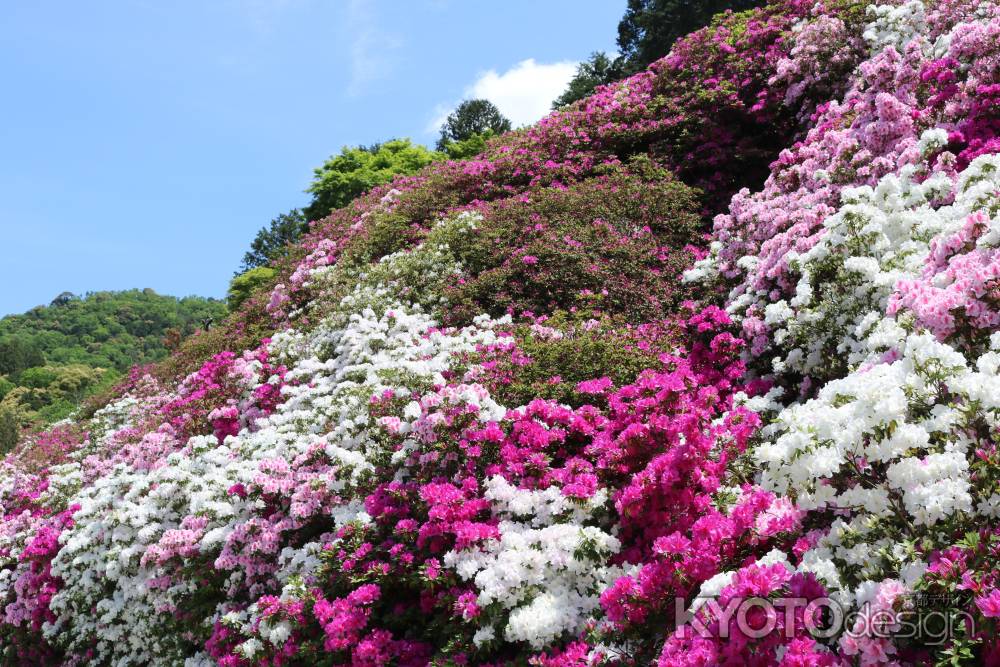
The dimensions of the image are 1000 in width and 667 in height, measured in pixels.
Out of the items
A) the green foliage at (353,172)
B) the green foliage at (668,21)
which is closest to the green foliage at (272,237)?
the green foliage at (353,172)

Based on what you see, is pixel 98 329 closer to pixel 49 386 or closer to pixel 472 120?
pixel 49 386

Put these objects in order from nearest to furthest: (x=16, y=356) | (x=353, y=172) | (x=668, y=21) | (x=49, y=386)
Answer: (x=353, y=172), (x=668, y=21), (x=49, y=386), (x=16, y=356)

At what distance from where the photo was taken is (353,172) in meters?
29.2

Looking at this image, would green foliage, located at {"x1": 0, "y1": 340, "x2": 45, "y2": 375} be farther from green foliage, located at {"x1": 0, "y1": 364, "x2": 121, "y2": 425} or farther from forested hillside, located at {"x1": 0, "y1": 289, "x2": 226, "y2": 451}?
green foliage, located at {"x1": 0, "y1": 364, "x2": 121, "y2": 425}

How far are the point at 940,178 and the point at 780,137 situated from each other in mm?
7220

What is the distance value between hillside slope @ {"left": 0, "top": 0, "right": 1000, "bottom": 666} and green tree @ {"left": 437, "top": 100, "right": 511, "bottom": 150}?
1166 inches

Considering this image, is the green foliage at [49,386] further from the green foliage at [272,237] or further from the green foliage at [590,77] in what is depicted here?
the green foliage at [590,77]

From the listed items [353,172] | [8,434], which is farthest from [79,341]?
[353,172]

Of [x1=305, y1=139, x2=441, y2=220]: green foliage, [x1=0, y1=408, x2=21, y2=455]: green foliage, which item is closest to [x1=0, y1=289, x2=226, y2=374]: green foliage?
[x1=0, y1=408, x2=21, y2=455]: green foliage

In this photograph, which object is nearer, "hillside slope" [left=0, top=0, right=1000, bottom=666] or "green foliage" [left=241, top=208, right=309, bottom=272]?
"hillside slope" [left=0, top=0, right=1000, bottom=666]

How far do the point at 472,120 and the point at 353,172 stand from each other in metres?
15.3

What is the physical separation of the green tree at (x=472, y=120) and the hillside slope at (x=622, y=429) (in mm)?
29618

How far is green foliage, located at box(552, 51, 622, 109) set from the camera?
115 ft

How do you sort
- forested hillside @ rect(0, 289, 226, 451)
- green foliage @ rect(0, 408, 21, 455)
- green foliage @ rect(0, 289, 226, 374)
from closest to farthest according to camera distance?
green foliage @ rect(0, 408, 21, 455) < forested hillside @ rect(0, 289, 226, 451) < green foliage @ rect(0, 289, 226, 374)
